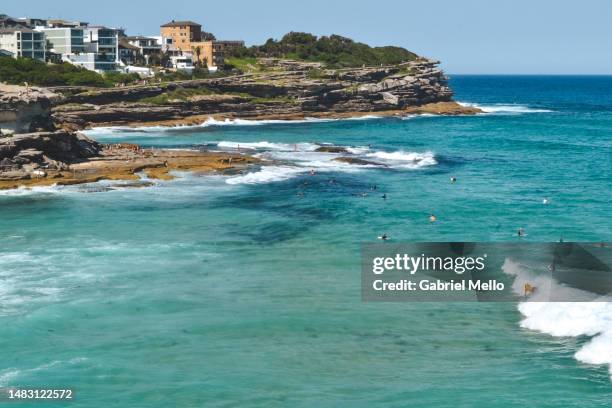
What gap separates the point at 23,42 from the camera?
440ft

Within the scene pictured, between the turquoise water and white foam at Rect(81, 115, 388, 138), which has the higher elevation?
white foam at Rect(81, 115, 388, 138)

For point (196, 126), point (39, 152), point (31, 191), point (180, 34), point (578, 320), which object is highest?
point (180, 34)

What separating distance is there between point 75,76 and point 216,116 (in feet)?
74.4

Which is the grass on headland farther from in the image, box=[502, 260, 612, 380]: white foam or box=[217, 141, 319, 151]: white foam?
box=[502, 260, 612, 380]: white foam

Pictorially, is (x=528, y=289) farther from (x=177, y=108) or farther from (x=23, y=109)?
(x=177, y=108)

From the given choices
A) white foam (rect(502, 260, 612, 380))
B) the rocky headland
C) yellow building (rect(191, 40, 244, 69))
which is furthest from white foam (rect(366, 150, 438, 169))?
yellow building (rect(191, 40, 244, 69))

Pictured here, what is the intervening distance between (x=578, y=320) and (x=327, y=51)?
14256cm

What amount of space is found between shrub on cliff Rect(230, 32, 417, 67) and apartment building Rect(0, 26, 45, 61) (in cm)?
4270

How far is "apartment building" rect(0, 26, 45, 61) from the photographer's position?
133 meters

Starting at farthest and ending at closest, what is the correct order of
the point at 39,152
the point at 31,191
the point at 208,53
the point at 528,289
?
the point at 208,53
the point at 39,152
the point at 31,191
the point at 528,289

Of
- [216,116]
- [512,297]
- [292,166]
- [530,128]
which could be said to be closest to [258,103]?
[216,116]

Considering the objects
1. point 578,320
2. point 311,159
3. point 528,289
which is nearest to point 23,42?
point 311,159

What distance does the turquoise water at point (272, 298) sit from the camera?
2364 centimetres

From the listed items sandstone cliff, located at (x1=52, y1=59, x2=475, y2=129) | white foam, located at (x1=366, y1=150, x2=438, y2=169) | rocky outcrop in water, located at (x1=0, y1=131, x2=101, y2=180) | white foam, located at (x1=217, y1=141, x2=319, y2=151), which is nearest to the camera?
rocky outcrop in water, located at (x1=0, y1=131, x2=101, y2=180)
